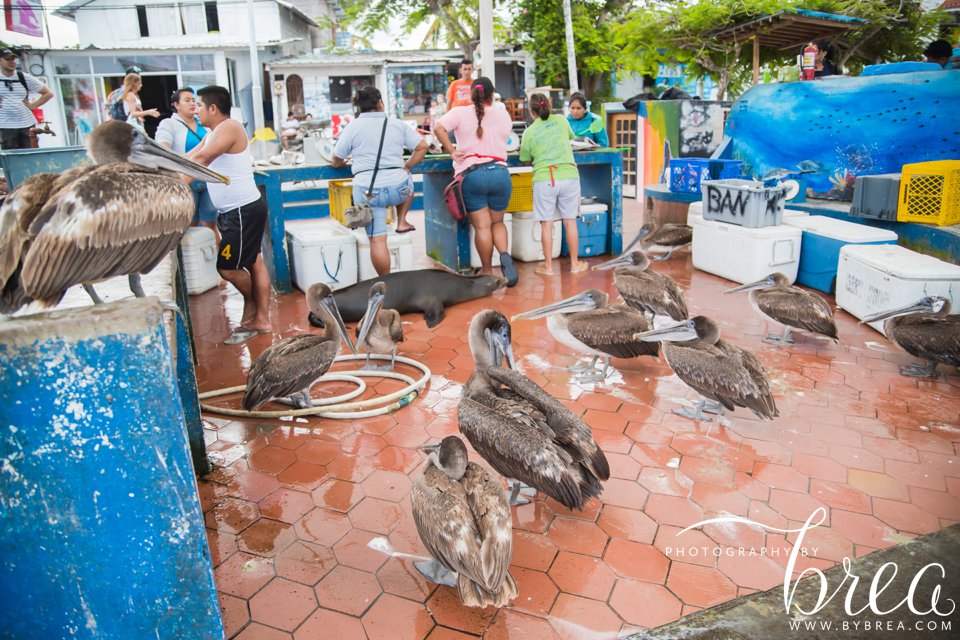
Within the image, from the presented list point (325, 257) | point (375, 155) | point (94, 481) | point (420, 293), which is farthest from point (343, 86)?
point (94, 481)

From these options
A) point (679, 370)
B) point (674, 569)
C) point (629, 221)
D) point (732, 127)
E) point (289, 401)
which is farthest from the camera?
point (629, 221)

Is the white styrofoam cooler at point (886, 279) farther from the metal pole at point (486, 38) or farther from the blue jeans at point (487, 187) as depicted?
the metal pole at point (486, 38)

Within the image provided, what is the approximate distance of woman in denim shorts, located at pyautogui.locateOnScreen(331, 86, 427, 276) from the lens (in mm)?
6828

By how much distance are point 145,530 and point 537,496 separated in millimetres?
2167

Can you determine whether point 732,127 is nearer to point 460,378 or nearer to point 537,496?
point 460,378

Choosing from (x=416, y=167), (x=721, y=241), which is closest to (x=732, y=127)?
(x=721, y=241)

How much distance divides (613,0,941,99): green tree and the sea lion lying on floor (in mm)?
7243

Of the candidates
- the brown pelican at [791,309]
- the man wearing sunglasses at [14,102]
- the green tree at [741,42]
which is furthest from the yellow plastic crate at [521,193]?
the man wearing sunglasses at [14,102]

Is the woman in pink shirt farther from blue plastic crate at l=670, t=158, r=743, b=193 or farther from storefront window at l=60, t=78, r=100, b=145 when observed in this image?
storefront window at l=60, t=78, r=100, b=145

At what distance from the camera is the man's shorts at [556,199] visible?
792cm

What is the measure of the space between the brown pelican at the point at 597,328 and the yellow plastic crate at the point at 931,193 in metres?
3.83

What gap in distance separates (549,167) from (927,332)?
415cm

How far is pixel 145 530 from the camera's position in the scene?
221cm

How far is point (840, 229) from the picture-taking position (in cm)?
739
